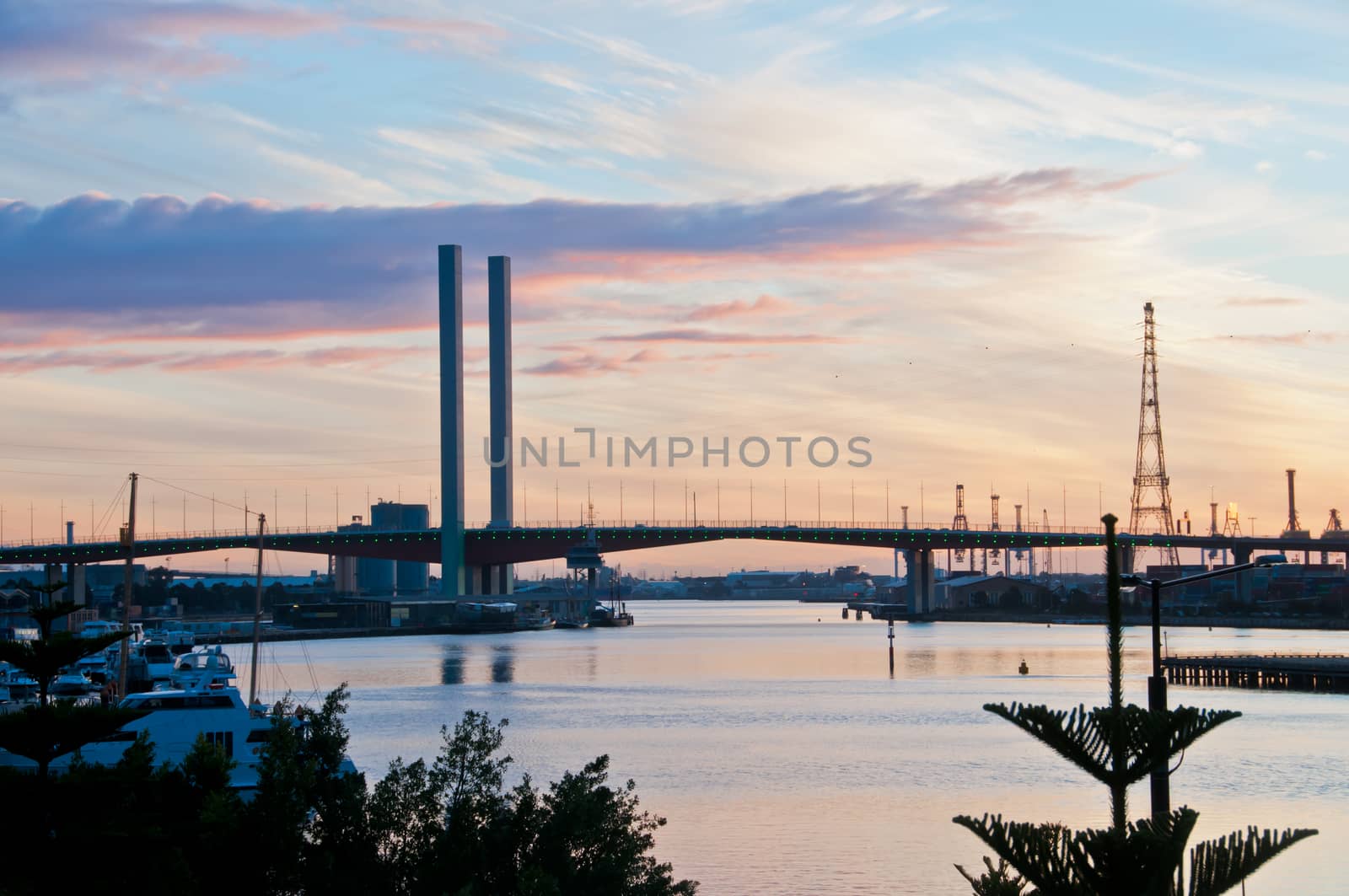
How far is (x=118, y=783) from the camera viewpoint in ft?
58.4

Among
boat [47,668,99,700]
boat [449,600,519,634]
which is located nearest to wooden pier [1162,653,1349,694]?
boat [47,668,99,700]

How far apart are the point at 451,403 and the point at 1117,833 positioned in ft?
399

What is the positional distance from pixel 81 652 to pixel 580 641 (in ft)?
360

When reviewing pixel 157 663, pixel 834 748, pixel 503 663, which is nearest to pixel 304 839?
pixel 834 748

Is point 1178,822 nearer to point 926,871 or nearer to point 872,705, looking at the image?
point 926,871

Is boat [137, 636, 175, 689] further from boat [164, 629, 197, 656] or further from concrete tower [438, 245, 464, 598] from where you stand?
concrete tower [438, 245, 464, 598]

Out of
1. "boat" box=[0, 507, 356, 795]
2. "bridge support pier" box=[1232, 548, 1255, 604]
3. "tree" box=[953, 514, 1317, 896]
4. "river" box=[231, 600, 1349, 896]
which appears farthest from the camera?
"bridge support pier" box=[1232, 548, 1255, 604]

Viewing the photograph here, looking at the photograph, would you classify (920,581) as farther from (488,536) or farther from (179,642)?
(179,642)

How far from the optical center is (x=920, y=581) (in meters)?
171

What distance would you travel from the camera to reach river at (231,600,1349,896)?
31906 mm

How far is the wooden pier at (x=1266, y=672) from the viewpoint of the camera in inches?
2817

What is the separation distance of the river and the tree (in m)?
17.8

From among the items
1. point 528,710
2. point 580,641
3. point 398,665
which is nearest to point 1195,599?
point 580,641

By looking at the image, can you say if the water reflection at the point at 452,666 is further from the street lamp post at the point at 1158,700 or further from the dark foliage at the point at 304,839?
the street lamp post at the point at 1158,700
